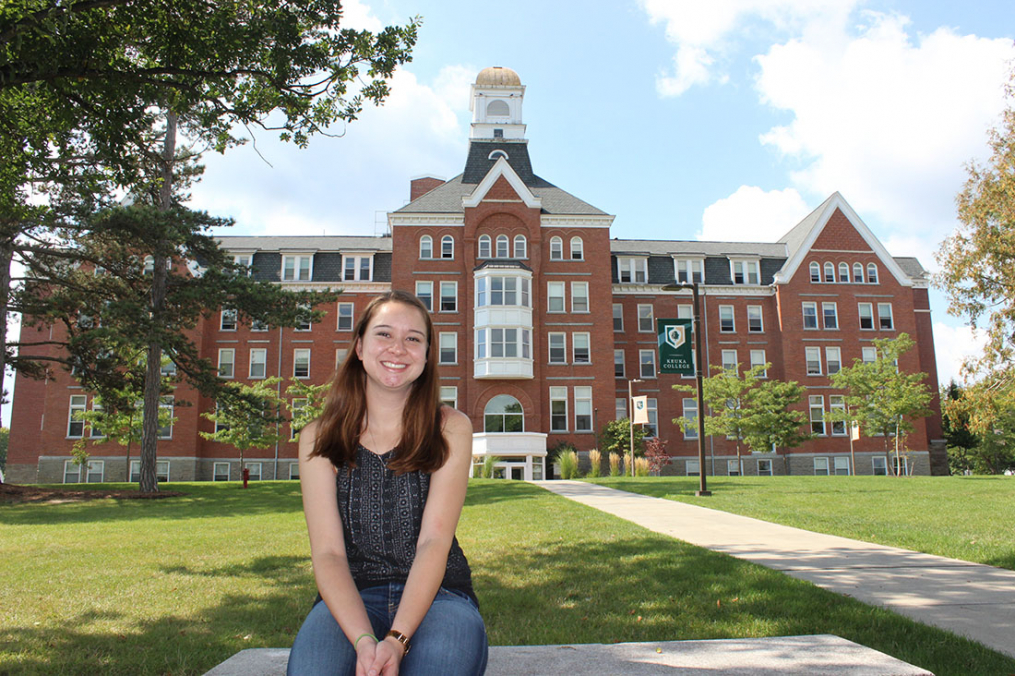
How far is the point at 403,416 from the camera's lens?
3211 mm

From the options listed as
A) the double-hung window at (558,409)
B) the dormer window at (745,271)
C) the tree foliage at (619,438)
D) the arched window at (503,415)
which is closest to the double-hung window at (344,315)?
the arched window at (503,415)

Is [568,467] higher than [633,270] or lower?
lower

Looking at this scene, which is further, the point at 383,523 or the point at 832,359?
the point at 832,359

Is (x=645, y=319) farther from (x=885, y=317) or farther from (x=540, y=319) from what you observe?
(x=885, y=317)

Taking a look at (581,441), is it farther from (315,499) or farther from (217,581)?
(315,499)

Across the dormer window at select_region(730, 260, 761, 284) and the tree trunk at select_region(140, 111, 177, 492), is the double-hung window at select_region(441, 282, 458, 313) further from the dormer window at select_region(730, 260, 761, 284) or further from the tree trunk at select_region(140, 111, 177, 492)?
the dormer window at select_region(730, 260, 761, 284)

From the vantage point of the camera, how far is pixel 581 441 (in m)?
40.6

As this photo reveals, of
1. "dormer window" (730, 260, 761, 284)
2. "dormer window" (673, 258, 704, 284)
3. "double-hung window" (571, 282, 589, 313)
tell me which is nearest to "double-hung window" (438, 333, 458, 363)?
"double-hung window" (571, 282, 589, 313)

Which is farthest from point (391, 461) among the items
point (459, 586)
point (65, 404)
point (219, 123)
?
point (65, 404)

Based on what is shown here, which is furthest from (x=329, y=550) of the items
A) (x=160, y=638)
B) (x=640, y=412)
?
(x=640, y=412)

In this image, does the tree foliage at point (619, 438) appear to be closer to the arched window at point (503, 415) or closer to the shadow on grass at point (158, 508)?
the arched window at point (503, 415)

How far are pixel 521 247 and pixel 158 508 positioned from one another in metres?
27.4

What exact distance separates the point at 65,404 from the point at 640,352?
118 feet

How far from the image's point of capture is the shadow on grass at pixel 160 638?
14.6 ft
